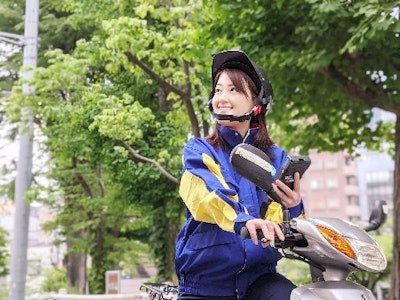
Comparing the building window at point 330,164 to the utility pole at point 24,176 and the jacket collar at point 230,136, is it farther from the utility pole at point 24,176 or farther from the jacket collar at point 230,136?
the jacket collar at point 230,136

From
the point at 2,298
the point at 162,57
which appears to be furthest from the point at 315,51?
the point at 2,298

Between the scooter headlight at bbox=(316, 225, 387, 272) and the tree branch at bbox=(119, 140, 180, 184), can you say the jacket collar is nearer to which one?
the scooter headlight at bbox=(316, 225, 387, 272)

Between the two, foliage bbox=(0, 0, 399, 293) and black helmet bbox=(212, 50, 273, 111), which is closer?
black helmet bbox=(212, 50, 273, 111)

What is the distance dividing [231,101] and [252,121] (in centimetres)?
16

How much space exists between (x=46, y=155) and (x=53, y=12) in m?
2.84

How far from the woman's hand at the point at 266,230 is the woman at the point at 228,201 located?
0.10 metres

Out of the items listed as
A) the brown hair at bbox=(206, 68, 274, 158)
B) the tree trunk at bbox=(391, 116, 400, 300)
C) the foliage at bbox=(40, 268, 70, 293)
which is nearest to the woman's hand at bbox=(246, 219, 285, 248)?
the brown hair at bbox=(206, 68, 274, 158)

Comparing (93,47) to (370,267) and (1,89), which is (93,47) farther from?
(370,267)

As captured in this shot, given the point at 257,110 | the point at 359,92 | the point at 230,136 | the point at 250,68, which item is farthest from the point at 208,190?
the point at 359,92

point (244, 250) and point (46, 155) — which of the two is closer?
point (244, 250)

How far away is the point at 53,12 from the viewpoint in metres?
11.1

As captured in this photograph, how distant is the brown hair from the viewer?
2113mm

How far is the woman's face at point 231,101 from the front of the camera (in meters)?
2.10

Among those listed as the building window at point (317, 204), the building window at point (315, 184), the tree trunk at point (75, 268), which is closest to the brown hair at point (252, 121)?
the tree trunk at point (75, 268)
